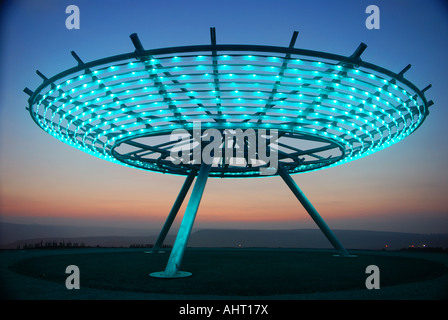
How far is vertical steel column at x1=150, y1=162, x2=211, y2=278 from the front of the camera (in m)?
15.8

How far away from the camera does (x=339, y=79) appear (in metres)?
14.1

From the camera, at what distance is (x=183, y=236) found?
17.4 meters

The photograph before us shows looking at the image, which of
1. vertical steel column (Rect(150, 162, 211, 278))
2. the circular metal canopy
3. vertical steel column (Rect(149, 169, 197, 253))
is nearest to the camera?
the circular metal canopy

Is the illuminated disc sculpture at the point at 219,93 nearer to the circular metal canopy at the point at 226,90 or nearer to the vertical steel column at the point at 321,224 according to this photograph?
the circular metal canopy at the point at 226,90

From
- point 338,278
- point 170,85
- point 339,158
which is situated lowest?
point 338,278

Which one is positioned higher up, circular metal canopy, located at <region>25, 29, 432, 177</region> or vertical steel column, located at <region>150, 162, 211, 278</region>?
circular metal canopy, located at <region>25, 29, 432, 177</region>

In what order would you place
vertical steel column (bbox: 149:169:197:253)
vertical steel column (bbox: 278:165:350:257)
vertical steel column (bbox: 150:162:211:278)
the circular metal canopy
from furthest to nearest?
1. vertical steel column (bbox: 149:169:197:253)
2. vertical steel column (bbox: 278:165:350:257)
3. vertical steel column (bbox: 150:162:211:278)
4. the circular metal canopy

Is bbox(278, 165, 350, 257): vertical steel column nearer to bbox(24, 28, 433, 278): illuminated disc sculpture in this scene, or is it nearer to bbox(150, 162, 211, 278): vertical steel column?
bbox(24, 28, 433, 278): illuminated disc sculpture

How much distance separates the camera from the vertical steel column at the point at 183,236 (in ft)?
51.8

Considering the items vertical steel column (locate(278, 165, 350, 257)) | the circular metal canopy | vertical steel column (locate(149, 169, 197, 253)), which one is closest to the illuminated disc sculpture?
the circular metal canopy

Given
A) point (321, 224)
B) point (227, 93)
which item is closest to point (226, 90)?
point (227, 93)
